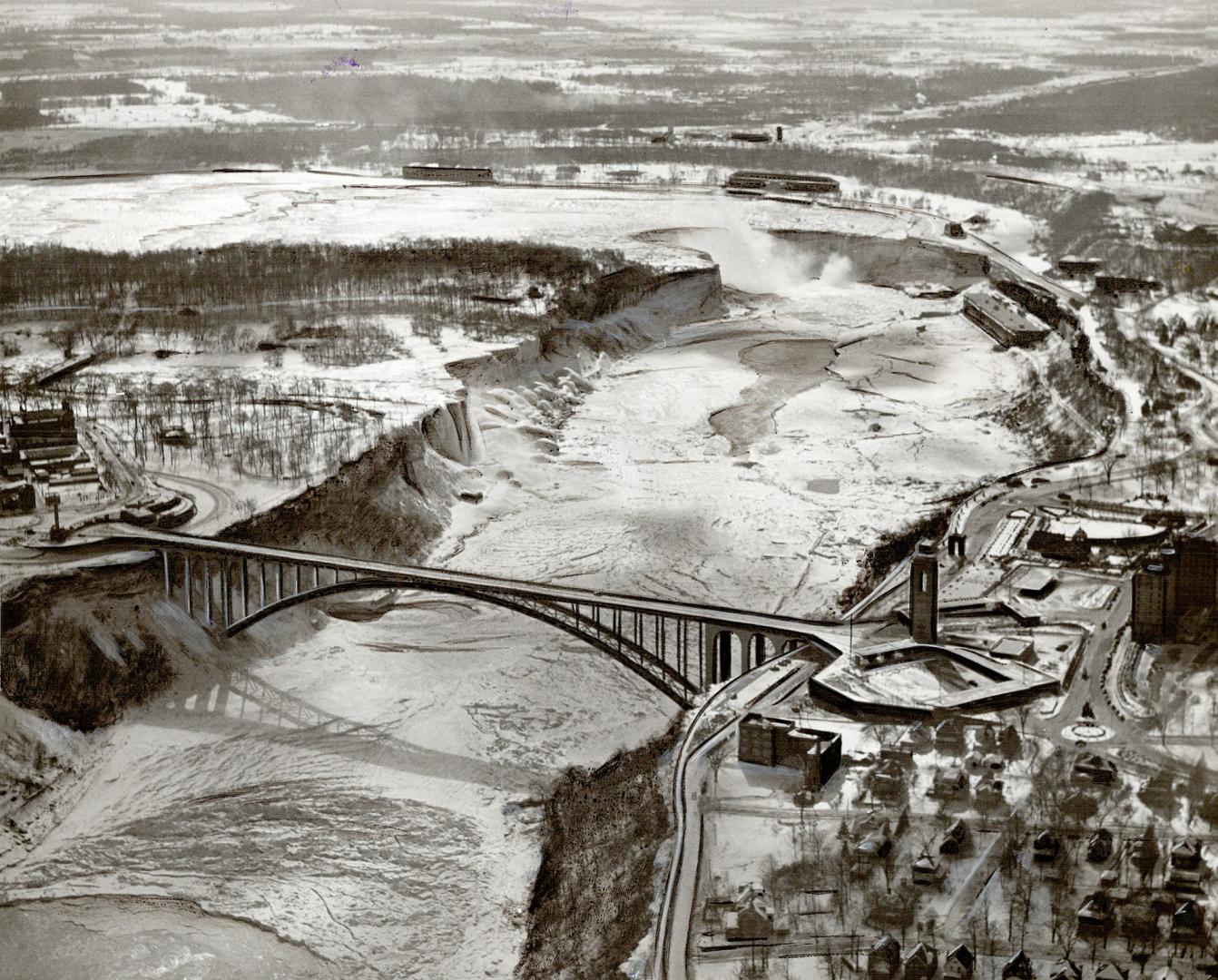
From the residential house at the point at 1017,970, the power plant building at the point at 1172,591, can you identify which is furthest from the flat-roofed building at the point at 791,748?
the power plant building at the point at 1172,591

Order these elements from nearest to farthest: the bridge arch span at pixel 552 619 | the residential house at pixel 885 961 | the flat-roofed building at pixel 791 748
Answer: the residential house at pixel 885 961 < the flat-roofed building at pixel 791 748 < the bridge arch span at pixel 552 619

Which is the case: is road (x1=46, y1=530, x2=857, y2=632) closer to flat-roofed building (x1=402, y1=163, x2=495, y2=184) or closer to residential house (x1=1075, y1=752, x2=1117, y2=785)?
residential house (x1=1075, y1=752, x2=1117, y2=785)

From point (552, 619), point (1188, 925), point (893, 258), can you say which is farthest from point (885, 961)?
point (893, 258)

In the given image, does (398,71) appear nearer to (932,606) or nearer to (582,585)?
(582,585)

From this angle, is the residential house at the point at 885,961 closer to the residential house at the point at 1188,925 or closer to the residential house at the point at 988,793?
the residential house at the point at 1188,925

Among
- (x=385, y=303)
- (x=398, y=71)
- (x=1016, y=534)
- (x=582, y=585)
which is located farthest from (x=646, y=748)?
(x=398, y=71)
